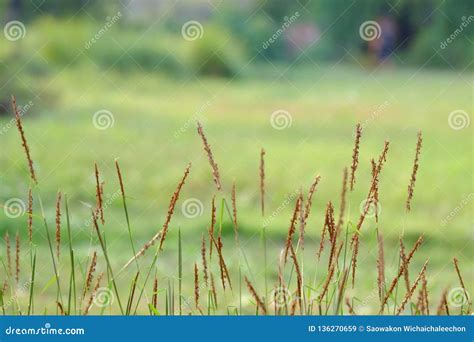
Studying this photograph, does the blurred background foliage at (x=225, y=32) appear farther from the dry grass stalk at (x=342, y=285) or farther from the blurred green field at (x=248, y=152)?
the dry grass stalk at (x=342, y=285)

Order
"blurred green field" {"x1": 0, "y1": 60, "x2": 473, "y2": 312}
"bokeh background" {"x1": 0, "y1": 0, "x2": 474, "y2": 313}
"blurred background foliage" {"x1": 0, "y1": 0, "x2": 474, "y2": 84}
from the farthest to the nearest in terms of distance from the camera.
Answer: "blurred background foliage" {"x1": 0, "y1": 0, "x2": 474, "y2": 84} < "bokeh background" {"x1": 0, "y1": 0, "x2": 474, "y2": 313} < "blurred green field" {"x1": 0, "y1": 60, "x2": 473, "y2": 312}

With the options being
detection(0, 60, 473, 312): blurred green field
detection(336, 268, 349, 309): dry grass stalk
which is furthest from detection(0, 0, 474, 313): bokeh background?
detection(336, 268, 349, 309): dry grass stalk

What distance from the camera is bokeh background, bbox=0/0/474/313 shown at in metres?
5.43

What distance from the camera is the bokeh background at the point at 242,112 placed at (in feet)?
17.8

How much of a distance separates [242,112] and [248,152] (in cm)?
183

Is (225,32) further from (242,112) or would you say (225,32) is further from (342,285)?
(342,285)

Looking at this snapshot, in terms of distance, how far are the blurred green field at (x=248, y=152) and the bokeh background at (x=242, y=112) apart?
0.07 ft

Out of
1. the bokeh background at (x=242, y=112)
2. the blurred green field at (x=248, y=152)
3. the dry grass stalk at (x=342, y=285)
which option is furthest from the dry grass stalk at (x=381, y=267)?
the blurred green field at (x=248, y=152)

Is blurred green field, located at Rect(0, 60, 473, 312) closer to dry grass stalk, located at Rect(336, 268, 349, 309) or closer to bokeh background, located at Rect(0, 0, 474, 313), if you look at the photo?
bokeh background, located at Rect(0, 0, 474, 313)

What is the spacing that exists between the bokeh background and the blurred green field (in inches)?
0.8

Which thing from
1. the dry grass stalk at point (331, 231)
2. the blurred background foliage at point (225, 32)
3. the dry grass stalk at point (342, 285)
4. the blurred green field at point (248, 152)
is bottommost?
the dry grass stalk at point (342, 285)

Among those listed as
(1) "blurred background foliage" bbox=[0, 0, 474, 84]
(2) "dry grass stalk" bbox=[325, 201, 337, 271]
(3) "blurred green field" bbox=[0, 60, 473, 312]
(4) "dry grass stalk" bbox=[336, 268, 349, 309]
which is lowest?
(4) "dry grass stalk" bbox=[336, 268, 349, 309]
